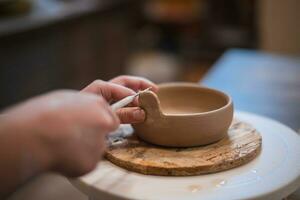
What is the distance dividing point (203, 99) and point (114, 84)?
18 centimetres

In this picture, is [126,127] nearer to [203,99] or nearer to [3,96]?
[203,99]

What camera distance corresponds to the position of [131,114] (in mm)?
632

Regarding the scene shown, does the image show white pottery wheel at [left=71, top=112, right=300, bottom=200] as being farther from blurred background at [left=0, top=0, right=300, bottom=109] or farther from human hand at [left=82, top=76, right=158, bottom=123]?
blurred background at [left=0, top=0, right=300, bottom=109]

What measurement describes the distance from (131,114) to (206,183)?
0.16m

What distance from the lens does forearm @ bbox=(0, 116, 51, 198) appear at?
0.45 metres

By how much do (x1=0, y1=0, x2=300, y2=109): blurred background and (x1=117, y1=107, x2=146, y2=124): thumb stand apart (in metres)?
1.33

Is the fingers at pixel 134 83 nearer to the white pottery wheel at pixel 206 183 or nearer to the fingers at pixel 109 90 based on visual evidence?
the fingers at pixel 109 90

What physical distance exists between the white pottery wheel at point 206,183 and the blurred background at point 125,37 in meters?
1.41

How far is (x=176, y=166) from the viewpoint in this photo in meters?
0.58

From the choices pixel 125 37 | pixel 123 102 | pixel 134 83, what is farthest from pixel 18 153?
pixel 125 37

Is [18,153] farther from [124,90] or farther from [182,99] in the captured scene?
[182,99]

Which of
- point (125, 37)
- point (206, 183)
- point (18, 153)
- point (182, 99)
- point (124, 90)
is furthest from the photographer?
point (125, 37)

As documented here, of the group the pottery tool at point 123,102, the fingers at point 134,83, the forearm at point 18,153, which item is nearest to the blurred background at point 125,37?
the fingers at point 134,83

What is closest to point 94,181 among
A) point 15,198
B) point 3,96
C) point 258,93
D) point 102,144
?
point 102,144
